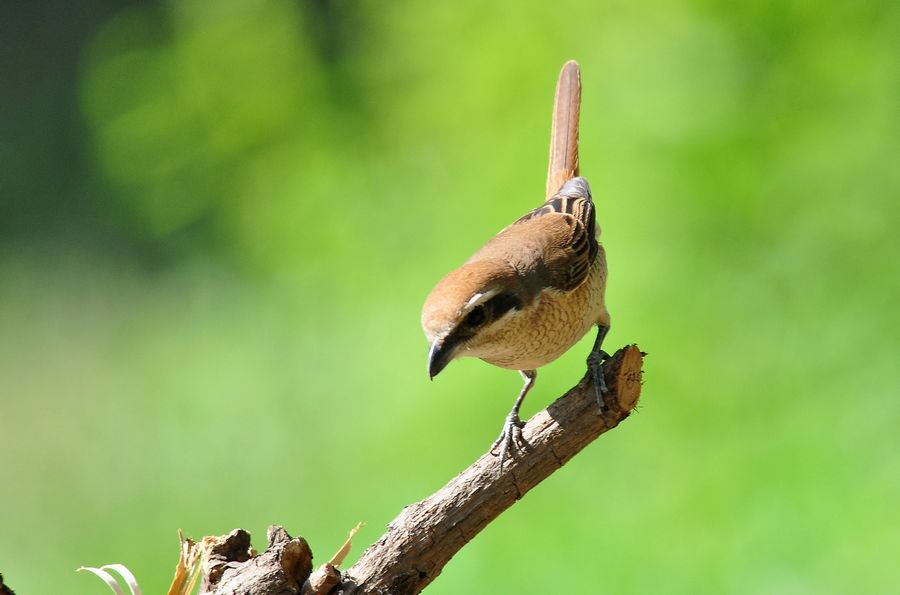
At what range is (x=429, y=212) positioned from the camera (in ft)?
17.0

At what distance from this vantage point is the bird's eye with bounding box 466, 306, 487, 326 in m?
2.67

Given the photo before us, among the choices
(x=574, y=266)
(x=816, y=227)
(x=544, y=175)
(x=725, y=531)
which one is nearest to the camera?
(x=574, y=266)

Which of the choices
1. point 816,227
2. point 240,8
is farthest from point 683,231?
point 240,8

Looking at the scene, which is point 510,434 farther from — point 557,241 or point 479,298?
point 557,241

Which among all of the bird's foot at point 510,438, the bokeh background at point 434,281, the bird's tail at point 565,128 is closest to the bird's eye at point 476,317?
the bird's foot at point 510,438

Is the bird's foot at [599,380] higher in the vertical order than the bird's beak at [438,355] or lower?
lower

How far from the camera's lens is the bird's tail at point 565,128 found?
3645 mm

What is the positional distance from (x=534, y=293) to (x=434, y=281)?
6.58 feet

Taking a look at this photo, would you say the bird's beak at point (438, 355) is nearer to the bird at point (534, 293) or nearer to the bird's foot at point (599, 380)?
the bird at point (534, 293)

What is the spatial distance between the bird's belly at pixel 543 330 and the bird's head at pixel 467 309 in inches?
1.8

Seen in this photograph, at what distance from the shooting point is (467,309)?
265cm

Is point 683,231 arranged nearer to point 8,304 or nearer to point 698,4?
point 698,4

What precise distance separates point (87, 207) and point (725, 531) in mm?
3918

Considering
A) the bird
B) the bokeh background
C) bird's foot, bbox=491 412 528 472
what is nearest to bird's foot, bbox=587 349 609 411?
the bird
